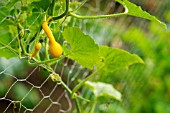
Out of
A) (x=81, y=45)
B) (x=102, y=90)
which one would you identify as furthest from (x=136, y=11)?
(x=102, y=90)

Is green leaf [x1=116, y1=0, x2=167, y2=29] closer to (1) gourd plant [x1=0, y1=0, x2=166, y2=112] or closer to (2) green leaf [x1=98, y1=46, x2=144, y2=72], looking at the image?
(1) gourd plant [x1=0, y1=0, x2=166, y2=112]

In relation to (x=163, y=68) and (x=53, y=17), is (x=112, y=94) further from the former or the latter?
(x=163, y=68)

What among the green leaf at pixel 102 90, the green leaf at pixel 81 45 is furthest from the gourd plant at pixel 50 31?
the green leaf at pixel 102 90

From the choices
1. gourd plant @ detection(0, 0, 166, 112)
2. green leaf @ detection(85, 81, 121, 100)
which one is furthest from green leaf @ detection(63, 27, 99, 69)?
green leaf @ detection(85, 81, 121, 100)

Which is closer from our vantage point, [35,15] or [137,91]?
[35,15]

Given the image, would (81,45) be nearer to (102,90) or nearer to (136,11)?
(136,11)

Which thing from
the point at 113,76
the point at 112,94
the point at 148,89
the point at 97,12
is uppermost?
the point at 112,94

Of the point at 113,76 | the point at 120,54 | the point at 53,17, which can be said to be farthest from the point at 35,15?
the point at 113,76
